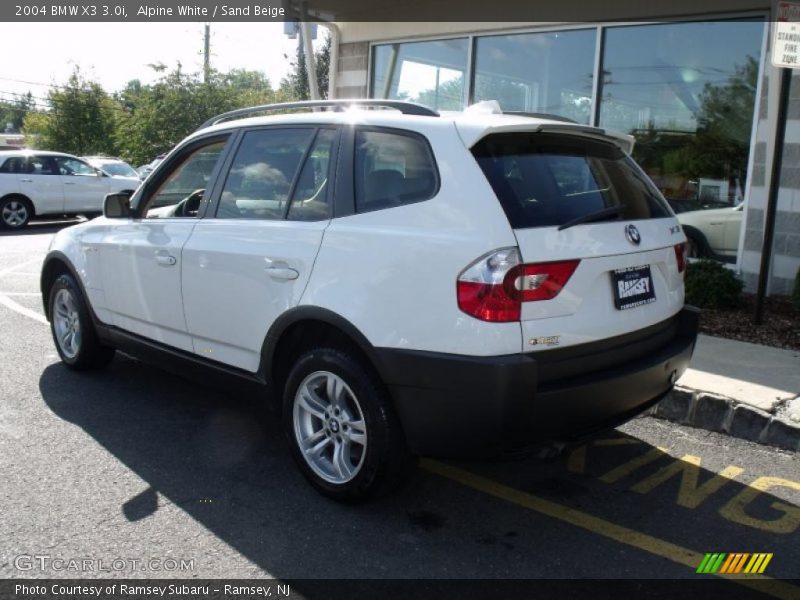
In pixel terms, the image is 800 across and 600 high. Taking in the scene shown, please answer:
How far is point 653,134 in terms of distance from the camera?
872 centimetres

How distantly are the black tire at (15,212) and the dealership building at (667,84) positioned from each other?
865 centimetres

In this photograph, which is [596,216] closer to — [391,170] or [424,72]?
[391,170]

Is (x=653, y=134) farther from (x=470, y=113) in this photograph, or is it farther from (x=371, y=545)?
(x=371, y=545)

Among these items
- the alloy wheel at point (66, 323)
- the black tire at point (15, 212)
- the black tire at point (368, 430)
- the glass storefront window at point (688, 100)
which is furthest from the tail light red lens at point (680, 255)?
the black tire at point (15, 212)

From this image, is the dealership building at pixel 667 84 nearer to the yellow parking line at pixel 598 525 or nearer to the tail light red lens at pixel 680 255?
the tail light red lens at pixel 680 255

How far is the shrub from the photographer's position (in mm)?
7059

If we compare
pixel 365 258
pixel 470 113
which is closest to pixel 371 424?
pixel 365 258

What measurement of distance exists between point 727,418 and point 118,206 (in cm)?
411

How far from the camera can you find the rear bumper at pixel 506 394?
2973mm

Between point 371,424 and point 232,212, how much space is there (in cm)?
160

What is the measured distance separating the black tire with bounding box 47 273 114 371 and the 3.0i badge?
3.78 m

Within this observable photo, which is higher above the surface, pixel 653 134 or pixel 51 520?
pixel 653 134

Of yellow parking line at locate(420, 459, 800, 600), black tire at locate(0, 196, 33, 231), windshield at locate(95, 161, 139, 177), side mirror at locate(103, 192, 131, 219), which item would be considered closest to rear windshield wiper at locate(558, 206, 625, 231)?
yellow parking line at locate(420, 459, 800, 600)

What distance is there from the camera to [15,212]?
15734mm
